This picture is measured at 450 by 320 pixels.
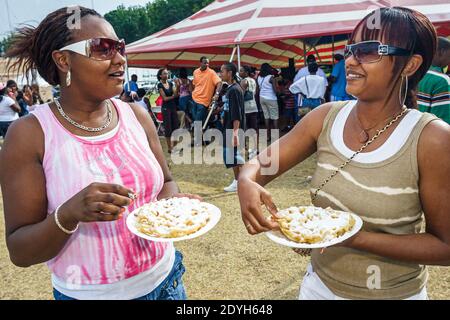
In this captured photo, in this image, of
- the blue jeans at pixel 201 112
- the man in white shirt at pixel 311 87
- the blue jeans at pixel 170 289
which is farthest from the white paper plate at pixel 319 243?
the blue jeans at pixel 201 112

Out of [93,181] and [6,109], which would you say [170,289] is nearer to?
[93,181]

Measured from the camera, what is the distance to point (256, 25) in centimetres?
951

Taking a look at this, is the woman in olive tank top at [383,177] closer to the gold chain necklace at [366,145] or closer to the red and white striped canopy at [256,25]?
the gold chain necklace at [366,145]

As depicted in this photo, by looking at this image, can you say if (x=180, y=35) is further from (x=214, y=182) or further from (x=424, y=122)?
(x=424, y=122)

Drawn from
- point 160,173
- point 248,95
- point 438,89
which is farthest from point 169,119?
point 160,173

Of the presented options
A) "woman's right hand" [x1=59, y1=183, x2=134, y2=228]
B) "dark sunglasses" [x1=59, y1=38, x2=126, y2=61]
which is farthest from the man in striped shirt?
"woman's right hand" [x1=59, y1=183, x2=134, y2=228]

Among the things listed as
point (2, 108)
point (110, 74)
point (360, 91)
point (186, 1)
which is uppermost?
point (186, 1)

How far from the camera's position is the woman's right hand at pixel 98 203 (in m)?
1.33

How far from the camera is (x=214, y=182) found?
24.7 feet

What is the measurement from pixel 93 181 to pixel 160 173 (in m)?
0.37

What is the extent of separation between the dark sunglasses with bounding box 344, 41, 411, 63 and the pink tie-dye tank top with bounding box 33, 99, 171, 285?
3.62ft

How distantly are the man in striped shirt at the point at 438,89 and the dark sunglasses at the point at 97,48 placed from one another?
3.41m
